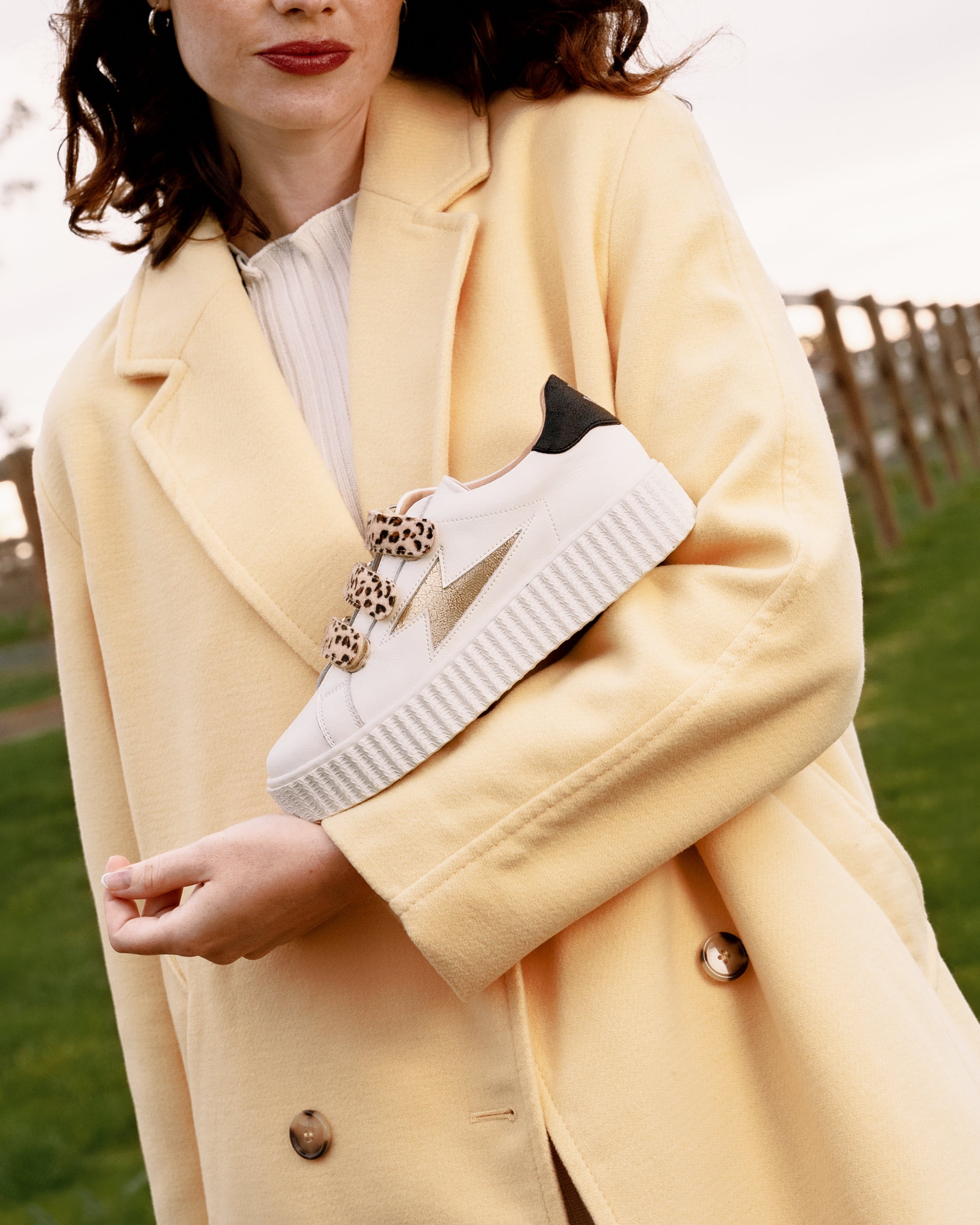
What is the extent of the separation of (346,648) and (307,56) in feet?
2.58

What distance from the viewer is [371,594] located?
1.32m

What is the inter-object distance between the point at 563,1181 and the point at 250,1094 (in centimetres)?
42

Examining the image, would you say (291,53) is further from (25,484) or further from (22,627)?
(22,627)

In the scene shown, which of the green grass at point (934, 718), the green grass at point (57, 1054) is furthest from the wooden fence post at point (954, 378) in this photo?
the green grass at point (57, 1054)

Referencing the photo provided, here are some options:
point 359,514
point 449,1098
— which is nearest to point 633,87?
point 359,514

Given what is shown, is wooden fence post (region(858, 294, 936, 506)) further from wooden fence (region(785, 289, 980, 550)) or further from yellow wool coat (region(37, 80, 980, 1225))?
yellow wool coat (region(37, 80, 980, 1225))

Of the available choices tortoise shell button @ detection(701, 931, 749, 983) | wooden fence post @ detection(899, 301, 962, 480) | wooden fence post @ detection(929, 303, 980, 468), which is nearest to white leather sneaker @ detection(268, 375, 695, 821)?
tortoise shell button @ detection(701, 931, 749, 983)

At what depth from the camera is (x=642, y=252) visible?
1.41m

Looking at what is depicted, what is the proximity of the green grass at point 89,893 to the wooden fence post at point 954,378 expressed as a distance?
19.5 feet

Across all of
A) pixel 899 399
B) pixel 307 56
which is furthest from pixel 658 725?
pixel 899 399

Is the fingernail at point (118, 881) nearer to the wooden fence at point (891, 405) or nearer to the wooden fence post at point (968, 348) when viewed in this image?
the wooden fence at point (891, 405)

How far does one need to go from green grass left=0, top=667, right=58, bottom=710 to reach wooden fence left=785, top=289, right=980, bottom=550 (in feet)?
18.1

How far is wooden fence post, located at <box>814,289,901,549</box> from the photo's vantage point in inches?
390

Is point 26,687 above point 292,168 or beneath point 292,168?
beneath
